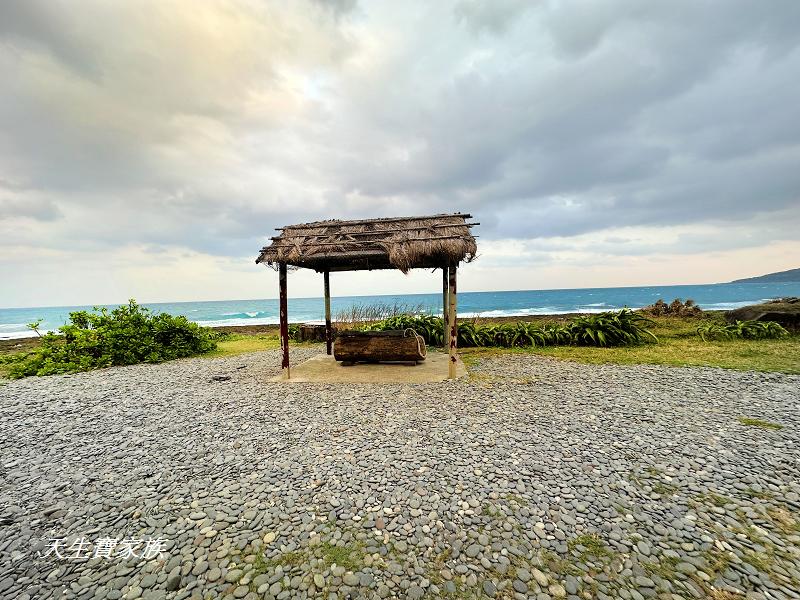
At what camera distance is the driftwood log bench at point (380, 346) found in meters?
6.90

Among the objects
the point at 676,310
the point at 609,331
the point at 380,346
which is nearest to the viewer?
the point at 380,346

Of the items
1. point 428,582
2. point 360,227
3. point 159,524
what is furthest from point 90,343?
point 428,582

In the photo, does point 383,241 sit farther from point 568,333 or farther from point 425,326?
point 568,333

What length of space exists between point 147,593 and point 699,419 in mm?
5321

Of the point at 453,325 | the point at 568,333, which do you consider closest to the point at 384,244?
the point at 453,325

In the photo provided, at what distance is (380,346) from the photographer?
696 cm

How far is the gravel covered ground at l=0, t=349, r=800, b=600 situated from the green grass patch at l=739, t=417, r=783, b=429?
5 cm

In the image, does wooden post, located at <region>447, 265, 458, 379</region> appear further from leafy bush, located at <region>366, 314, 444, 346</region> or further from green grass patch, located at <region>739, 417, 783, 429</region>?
leafy bush, located at <region>366, 314, 444, 346</region>

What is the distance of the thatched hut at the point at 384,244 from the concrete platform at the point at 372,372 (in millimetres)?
436

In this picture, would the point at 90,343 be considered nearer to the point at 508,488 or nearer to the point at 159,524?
the point at 159,524

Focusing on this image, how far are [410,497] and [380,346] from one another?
14.3ft

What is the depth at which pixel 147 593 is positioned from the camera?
6.23 feet

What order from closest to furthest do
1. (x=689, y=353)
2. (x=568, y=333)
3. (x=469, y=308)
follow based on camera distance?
(x=689, y=353) → (x=568, y=333) → (x=469, y=308)

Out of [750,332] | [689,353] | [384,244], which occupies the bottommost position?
[689,353]
